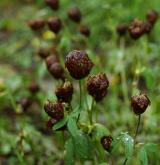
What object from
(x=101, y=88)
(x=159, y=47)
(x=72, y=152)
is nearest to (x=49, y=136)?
(x=159, y=47)

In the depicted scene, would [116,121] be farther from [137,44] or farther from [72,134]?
[72,134]

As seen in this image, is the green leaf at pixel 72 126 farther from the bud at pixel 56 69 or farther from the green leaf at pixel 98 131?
the bud at pixel 56 69

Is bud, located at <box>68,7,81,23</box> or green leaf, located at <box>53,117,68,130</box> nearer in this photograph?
green leaf, located at <box>53,117,68,130</box>

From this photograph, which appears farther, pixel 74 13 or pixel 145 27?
pixel 74 13

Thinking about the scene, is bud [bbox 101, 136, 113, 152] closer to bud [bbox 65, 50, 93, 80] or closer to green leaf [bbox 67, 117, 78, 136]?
green leaf [bbox 67, 117, 78, 136]

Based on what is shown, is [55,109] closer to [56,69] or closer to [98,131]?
[98,131]

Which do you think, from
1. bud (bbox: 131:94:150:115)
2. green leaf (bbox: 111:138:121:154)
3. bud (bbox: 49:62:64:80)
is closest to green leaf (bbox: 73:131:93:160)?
green leaf (bbox: 111:138:121:154)

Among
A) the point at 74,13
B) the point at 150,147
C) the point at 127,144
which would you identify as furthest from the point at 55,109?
the point at 74,13
